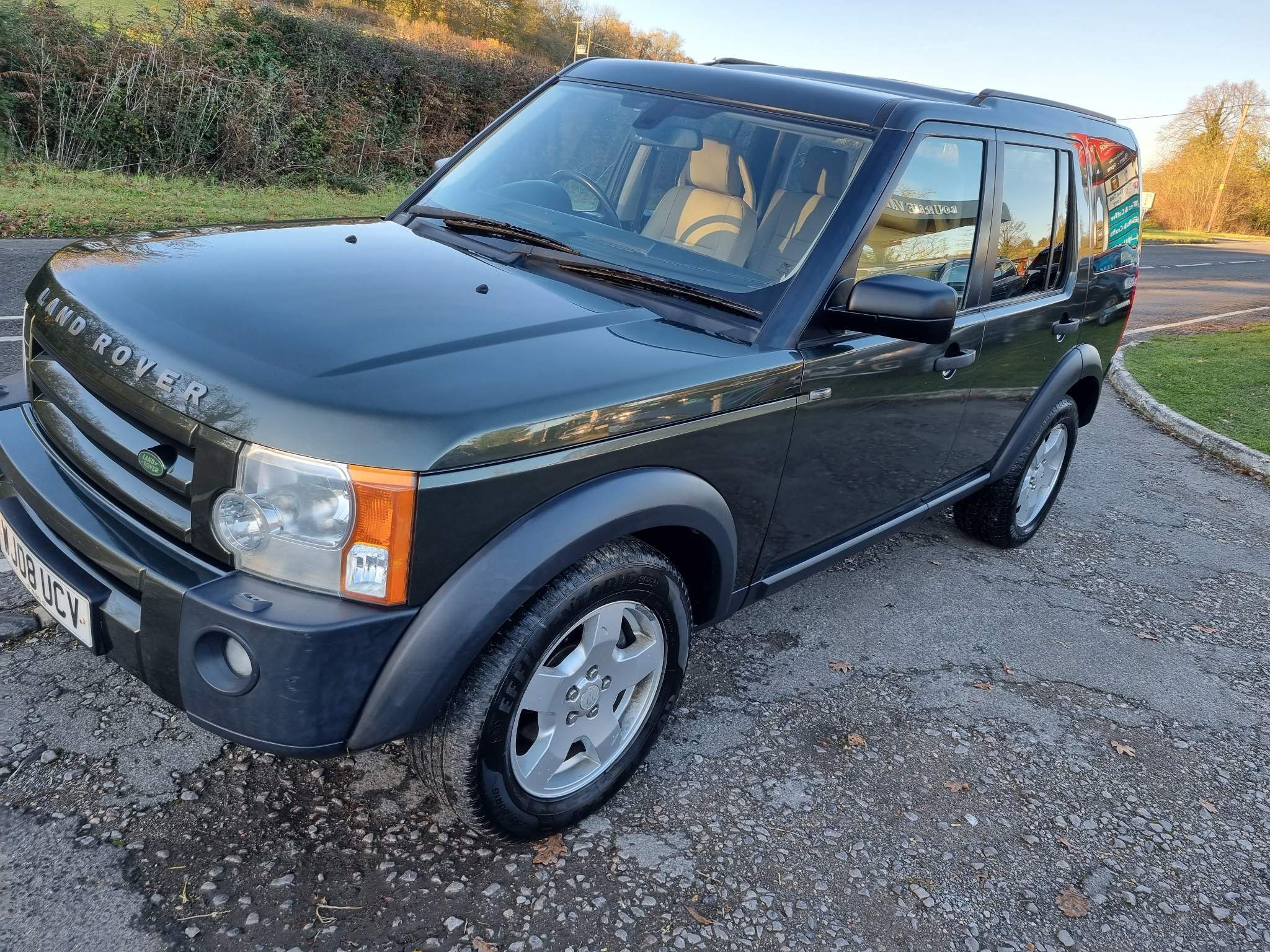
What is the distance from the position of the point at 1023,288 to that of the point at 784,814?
2.35 metres

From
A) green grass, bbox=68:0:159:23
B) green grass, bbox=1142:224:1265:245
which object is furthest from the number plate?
green grass, bbox=1142:224:1265:245

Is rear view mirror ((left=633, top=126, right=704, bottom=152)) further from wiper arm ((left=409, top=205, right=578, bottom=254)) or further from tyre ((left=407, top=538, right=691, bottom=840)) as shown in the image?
tyre ((left=407, top=538, right=691, bottom=840))

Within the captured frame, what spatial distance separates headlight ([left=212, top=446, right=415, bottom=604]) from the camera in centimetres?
182

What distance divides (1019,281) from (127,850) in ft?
11.6

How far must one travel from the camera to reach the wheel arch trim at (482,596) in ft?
6.25

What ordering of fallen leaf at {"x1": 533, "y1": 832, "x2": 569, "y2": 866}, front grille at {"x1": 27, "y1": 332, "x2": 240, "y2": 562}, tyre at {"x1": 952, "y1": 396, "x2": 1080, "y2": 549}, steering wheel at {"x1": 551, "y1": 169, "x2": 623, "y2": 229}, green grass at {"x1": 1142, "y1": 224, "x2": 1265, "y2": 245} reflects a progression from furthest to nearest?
green grass at {"x1": 1142, "y1": 224, "x2": 1265, "y2": 245}, tyre at {"x1": 952, "y1": 396, "x2": 1080, "y2": 549}, steering wheel at {"x1": 551, "y1": 169, "x2": 623, "y2": 229}, fallen leaf at {"x1": 533, "y1": 832, "x2": 569, "y2": 866}, front grille at {"x1": 27, "y1": 332, "x2": 240, "y2": 562}

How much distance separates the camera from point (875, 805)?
273 cm

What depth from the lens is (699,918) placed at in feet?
7.39

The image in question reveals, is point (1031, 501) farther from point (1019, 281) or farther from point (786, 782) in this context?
point (786, 782)

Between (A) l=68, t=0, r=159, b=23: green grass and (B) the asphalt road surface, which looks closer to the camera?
(B) the asphalt road surface

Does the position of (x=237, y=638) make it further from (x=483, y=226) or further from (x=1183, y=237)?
(x=1183, y=237)

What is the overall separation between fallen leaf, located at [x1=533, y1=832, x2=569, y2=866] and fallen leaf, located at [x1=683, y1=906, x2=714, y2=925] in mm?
345

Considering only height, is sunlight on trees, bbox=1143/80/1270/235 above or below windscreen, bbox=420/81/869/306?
above

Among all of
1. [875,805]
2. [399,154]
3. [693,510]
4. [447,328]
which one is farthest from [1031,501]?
[399,154]
